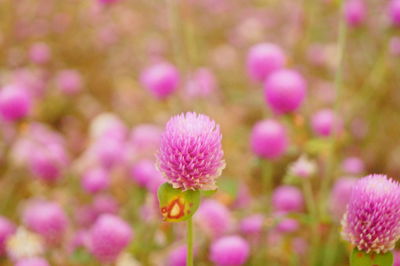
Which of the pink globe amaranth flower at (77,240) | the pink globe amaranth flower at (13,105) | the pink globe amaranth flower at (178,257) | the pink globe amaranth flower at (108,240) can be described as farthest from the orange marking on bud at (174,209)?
the pink globe amaranth flower at (13,105)

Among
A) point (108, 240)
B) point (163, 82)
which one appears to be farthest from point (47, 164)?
point (108, 240)

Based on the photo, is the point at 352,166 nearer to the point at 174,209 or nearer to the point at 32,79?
the point at 174,209

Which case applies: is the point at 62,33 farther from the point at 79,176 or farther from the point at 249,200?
the point at 249,200

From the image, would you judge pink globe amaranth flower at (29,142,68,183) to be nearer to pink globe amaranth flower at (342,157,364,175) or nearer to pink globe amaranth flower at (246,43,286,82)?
pink globe amaranth flower at (246,43,286,82)

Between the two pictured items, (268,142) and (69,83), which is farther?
(69,83)

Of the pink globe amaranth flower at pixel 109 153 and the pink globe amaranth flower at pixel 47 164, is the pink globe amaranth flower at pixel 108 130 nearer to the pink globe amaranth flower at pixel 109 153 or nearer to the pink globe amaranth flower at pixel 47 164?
the pink globe amaranth flower at pixel 109 153

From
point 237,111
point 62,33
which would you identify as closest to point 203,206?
point 237,111

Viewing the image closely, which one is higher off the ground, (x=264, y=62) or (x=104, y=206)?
(x=264, y=62)
